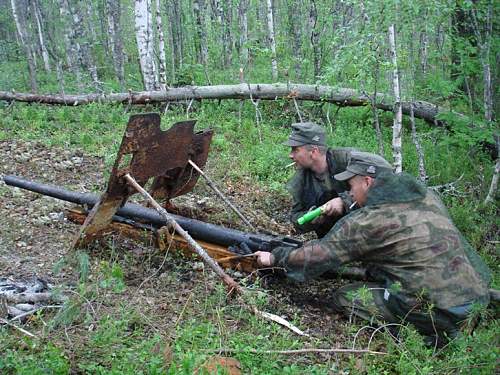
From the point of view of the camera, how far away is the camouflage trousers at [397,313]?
396 centimetres

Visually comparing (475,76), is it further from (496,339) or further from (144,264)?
(144,264)

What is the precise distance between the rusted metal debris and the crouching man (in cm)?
168

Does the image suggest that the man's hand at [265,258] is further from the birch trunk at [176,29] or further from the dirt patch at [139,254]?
the birch trunk at [176,29]

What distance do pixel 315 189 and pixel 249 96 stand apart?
5.61 metres

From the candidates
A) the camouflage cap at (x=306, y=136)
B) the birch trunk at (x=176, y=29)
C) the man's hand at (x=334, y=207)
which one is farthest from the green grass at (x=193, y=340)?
the birch trunk at (x=176, y=29)

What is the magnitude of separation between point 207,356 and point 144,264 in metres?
2.01

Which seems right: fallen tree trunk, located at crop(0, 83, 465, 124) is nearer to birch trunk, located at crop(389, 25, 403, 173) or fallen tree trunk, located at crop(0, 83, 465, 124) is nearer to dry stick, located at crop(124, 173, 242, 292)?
birch trunk, located at crop(389, 25, 403, 173)

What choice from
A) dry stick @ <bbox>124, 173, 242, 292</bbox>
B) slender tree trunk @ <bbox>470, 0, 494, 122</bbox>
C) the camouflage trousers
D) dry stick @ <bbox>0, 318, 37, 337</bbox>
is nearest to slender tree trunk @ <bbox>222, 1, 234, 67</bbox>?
slender tree trunk @ <bbox>470, 0, 494, 122</bbox>

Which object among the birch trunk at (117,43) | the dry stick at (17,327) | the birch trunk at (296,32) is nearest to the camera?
the dry stick at (17,327)

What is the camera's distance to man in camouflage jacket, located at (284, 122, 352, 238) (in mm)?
5348

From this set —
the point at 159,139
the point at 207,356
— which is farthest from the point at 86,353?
the point at 159,139

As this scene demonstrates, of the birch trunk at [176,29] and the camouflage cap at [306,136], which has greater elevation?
the birch trunk at [176,29]

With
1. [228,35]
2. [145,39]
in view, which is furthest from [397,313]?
[228,35]

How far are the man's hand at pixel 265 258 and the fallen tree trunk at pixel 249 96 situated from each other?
5.38 m
